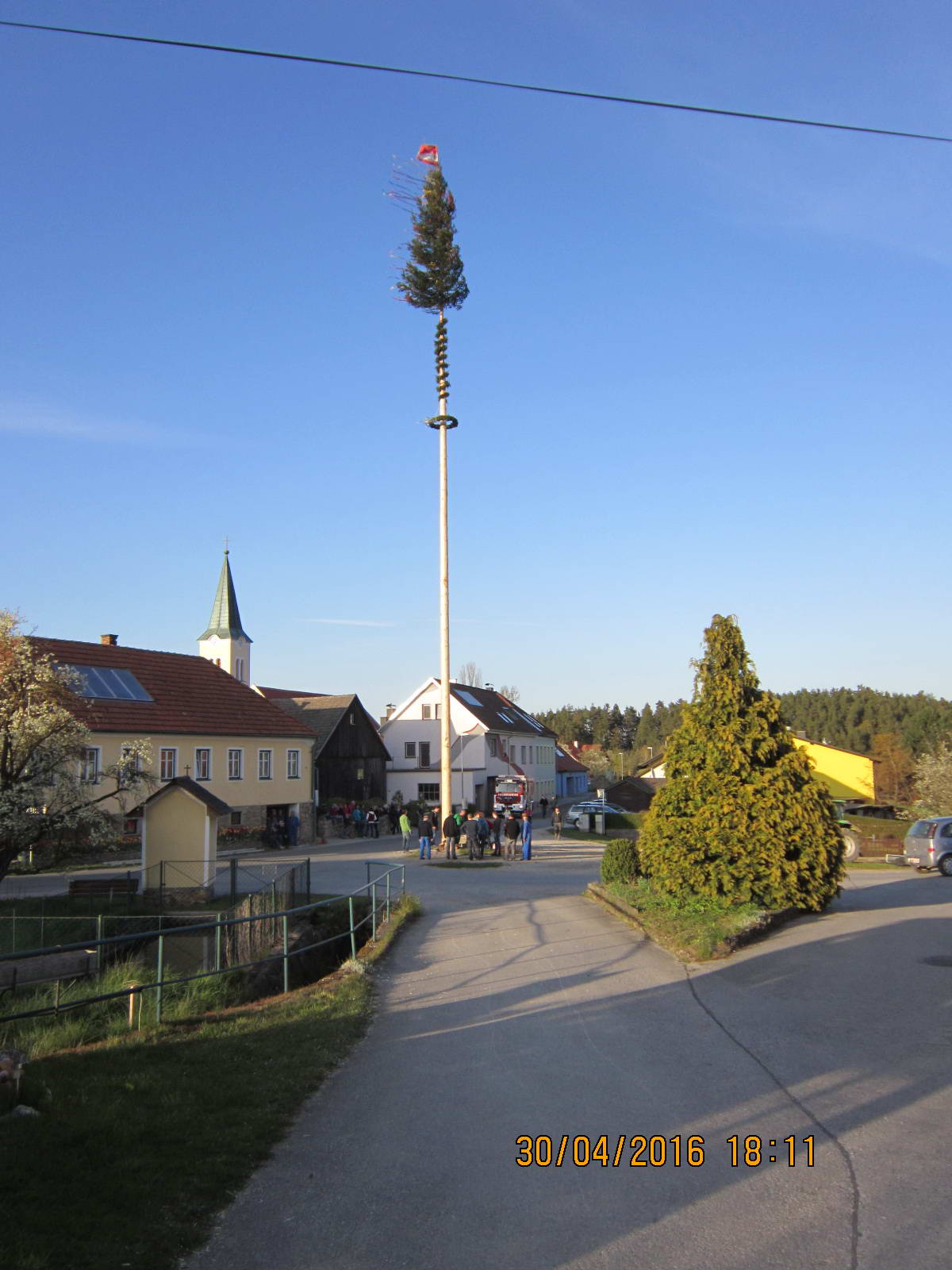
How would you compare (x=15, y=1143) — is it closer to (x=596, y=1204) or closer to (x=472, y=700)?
(x=596, y=1204)

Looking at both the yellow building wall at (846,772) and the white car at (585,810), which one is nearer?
the white car at (585,810)

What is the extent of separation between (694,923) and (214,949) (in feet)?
25.4

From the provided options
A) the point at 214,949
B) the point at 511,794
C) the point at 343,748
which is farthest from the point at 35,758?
the point at 511,794

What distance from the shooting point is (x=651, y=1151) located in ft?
19.2

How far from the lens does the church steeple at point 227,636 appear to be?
234 ft

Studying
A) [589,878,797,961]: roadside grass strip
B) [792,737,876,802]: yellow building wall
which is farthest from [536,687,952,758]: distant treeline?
[589,878,797,961]: roadside grass strip

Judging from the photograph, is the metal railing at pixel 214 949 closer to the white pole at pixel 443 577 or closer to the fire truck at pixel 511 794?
the white pole at pixel 443 577

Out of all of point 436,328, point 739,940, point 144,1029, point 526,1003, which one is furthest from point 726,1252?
point 436,328

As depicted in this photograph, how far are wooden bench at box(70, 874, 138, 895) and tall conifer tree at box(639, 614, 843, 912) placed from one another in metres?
13.1

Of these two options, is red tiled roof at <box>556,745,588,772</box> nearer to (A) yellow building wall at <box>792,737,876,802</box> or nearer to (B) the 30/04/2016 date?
(A) yellow building wall at <box>792,737,876,802</box>

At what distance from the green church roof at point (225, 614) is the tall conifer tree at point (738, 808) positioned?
Answer: 59.8 meters

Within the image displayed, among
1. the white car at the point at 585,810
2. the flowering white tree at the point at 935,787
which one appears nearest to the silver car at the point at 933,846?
the flowering white tree at the point at 935,787

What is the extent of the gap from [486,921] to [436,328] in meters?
19.5

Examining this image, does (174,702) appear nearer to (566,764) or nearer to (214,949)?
(214,949)
